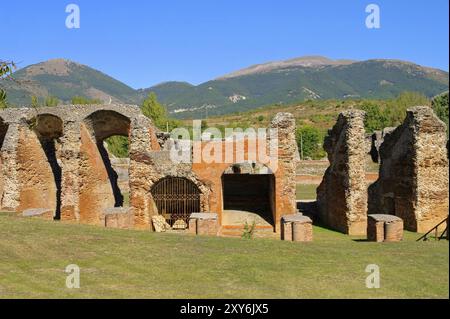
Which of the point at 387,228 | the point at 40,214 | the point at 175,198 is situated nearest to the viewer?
the point at 387,228

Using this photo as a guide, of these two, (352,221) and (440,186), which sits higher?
(440,186)

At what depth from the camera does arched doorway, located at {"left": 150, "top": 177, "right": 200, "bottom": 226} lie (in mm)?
20094

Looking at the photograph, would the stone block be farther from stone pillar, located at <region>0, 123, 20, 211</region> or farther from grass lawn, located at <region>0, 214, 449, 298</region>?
stone pillar, located at <region>0, 123, 20, 211</region>

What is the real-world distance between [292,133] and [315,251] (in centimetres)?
853

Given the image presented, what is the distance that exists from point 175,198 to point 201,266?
1112cm

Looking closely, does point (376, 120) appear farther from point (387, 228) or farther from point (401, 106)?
point (387, 228)

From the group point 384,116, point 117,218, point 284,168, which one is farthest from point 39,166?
point 384,116

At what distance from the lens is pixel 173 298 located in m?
6.86

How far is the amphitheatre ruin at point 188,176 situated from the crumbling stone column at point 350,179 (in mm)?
38

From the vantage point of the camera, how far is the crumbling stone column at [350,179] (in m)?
17.6

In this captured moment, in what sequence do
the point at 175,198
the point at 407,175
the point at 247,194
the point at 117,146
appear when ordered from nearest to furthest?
1. the point at 407,175
2. the point at 175,198
3. the point at 247,194
4. the point at 117,146

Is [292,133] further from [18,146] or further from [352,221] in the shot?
[18,146]

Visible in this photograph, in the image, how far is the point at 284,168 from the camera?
18.5 m
